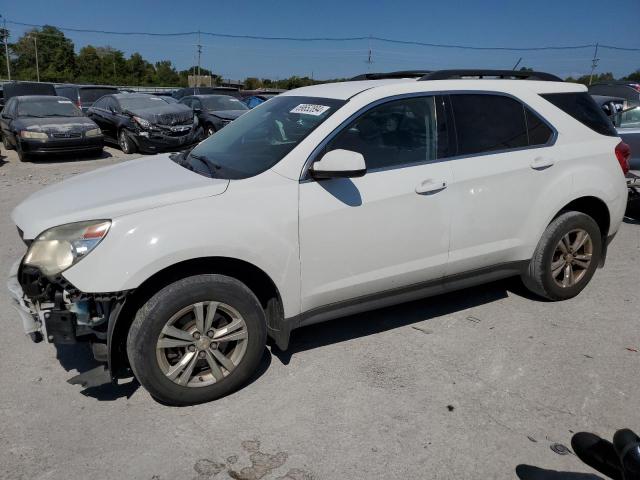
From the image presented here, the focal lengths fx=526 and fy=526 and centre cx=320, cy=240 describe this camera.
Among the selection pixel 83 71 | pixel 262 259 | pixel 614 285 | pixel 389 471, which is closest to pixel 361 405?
pixel 389 471

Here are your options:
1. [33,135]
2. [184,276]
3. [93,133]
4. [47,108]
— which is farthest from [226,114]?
[184,276]

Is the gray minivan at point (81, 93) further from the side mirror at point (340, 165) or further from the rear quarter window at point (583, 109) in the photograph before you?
the side mirror at point (340, 165)

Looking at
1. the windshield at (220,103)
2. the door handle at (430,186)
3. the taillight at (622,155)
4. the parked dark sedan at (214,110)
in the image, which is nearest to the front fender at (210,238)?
the door handle at (430,186)

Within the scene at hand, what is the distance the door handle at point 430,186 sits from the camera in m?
3.43

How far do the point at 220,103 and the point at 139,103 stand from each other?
2660mm

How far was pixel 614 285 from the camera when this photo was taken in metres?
4.95

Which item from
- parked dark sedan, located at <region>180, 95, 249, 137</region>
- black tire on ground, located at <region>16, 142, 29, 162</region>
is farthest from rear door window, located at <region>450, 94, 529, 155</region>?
parked dark sedan, located at <region>180, 95, 249, 137</region>

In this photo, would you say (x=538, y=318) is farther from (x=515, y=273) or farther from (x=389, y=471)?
(x=389, y=471)

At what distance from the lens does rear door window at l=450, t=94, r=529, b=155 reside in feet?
12.1

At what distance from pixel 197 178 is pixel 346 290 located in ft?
3.80

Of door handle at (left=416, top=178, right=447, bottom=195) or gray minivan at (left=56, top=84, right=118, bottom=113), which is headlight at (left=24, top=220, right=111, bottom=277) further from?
gray minivan at (left=56, top=84, right=118, bottom=113)

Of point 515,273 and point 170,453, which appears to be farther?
point 515,273

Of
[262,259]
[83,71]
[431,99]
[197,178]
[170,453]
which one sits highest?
[83,71]

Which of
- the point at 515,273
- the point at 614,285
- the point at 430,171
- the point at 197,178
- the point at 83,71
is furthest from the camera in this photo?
the point at 83,71
